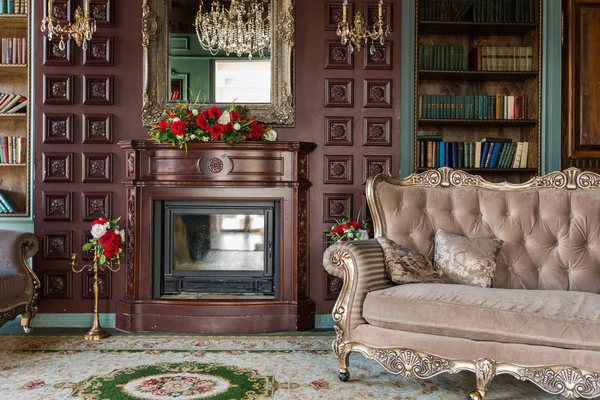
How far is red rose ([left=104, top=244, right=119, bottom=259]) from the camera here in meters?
4.05

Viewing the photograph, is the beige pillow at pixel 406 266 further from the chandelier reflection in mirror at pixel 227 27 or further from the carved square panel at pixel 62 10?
the carved square panel at pixel 62 10

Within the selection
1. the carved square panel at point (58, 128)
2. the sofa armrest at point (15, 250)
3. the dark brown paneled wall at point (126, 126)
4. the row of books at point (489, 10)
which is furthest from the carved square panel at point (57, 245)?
the row of books at point (489, 10)

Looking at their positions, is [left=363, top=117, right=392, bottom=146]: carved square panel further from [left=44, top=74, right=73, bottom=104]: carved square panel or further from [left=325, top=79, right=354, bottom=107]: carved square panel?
[left=44, top=74, right=73, bottom=104]: carved square panel

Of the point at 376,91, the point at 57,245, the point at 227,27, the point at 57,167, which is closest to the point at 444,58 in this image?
the point at 376,91

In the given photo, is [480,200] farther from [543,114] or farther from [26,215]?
[26,215]

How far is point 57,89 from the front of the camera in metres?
4.47

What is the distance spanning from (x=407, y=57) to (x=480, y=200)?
A: 4.94 feet

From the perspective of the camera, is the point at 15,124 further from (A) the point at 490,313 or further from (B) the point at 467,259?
(A) the point at 490,313

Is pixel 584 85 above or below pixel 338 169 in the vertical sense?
above

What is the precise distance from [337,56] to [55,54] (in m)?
2.14

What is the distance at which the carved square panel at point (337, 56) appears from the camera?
4504 millimetres

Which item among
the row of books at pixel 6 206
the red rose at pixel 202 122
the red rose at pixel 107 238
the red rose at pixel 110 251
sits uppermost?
the red rose at pixel 202 122

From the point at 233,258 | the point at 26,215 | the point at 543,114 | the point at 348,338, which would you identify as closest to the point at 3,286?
the point at 26,215

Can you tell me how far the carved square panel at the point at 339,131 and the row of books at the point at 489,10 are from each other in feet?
3.29
